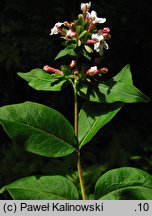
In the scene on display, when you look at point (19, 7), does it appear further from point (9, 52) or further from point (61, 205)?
point (61, 205)

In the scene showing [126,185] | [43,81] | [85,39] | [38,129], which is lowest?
[126,185]

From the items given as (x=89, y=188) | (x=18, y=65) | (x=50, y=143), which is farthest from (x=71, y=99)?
(x=50, y=143)

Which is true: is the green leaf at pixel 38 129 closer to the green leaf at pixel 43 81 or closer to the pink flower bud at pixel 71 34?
the green leaf at pixel 43 81

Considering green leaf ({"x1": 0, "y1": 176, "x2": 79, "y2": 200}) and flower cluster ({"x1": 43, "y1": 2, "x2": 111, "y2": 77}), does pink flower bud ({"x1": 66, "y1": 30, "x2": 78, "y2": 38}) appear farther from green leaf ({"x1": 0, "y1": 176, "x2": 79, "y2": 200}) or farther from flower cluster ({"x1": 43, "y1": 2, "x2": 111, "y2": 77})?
green leaf ({"x1": 0, "y1": 176, "x2": 79, "y2": 200})

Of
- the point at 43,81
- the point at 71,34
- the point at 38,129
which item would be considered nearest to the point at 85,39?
the point at 71,34

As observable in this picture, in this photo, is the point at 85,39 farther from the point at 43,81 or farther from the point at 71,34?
the point at 43,81
